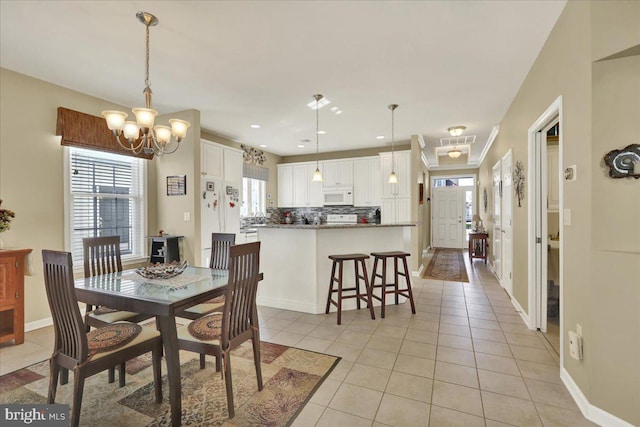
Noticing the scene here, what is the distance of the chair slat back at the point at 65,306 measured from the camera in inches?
64.7

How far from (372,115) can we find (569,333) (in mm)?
3523

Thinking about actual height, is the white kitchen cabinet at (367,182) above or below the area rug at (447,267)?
above

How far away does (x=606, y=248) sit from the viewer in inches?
69.6

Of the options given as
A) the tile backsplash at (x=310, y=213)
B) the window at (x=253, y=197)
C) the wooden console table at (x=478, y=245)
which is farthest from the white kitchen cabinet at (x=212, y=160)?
the wooden console table at (x=478, y=245)

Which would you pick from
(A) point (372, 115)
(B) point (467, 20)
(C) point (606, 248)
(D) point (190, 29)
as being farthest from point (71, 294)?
(A) point (372, 115)

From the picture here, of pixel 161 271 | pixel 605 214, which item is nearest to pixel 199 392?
pixel 161 271

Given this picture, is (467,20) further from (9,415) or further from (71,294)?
(9,415)

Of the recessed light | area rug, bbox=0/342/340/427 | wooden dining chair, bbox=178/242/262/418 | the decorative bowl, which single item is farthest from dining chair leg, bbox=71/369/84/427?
the recessed light

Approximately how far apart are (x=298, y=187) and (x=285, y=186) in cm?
36

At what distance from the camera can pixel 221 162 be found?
17.4 ft

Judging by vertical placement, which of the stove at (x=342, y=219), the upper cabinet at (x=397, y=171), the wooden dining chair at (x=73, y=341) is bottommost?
the wooden dining chair at (x=73, y=341)

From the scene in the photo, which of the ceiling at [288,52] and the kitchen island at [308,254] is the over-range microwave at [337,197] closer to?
the ceiling at [288,52]

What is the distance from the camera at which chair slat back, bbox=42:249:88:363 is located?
1643mm

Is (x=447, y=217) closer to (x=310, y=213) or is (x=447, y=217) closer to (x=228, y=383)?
(x=310, y=213)
